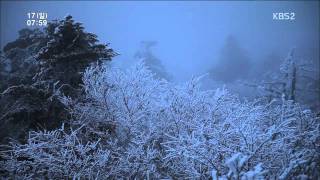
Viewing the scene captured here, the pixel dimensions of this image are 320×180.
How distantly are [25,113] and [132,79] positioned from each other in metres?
4.03

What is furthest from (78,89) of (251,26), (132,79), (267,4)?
(267,4)

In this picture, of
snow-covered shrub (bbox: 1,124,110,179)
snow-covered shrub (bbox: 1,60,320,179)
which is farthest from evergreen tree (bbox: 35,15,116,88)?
snow-covered shrub (bbox: 1,124,110,179)

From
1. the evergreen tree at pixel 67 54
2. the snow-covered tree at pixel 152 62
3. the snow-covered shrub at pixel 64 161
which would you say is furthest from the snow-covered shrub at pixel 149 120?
the snow-covered tree at pixel 152 62

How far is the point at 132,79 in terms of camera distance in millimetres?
13180

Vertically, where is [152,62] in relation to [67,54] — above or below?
below

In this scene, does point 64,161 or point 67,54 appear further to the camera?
point 67,54
